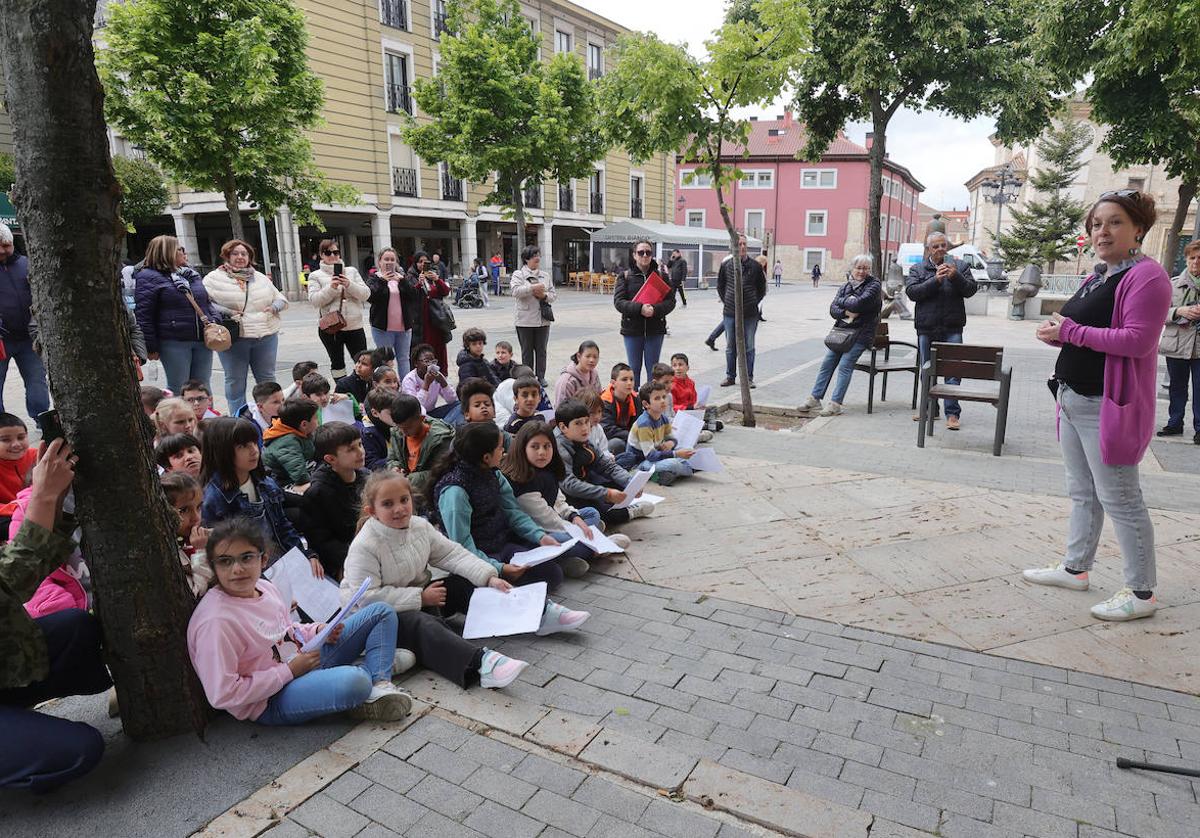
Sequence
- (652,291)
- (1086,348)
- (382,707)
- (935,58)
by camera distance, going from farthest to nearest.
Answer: (935,58) < (652,291) < (1086,348) < (382,707)

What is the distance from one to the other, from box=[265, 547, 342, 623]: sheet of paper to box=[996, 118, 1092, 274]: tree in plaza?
43739 mm

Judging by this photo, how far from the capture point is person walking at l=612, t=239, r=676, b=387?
8.68 meters

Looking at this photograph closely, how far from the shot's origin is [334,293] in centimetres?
810

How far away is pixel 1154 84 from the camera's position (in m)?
12.5

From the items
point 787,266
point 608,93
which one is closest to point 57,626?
point 608,93

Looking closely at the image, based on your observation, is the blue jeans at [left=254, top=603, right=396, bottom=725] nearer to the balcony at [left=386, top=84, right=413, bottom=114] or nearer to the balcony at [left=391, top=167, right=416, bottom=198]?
the balcony at [left=391, top=167, right=416, bottom=198]

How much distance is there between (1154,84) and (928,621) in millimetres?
13385

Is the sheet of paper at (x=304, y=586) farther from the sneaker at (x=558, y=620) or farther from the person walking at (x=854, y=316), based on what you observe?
the person walking at (x=854, y=316)

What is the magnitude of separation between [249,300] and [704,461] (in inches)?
182

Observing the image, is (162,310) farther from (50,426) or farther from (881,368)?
(881,368)

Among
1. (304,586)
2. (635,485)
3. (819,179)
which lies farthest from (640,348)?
(819,179)

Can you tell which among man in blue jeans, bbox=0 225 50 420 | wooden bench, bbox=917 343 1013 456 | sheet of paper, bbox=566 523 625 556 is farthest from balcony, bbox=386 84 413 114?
sheet of paper, bbox=566 523 625 556

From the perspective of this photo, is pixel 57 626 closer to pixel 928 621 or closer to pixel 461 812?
pixel 461 812

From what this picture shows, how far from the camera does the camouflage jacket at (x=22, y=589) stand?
2312 mm
